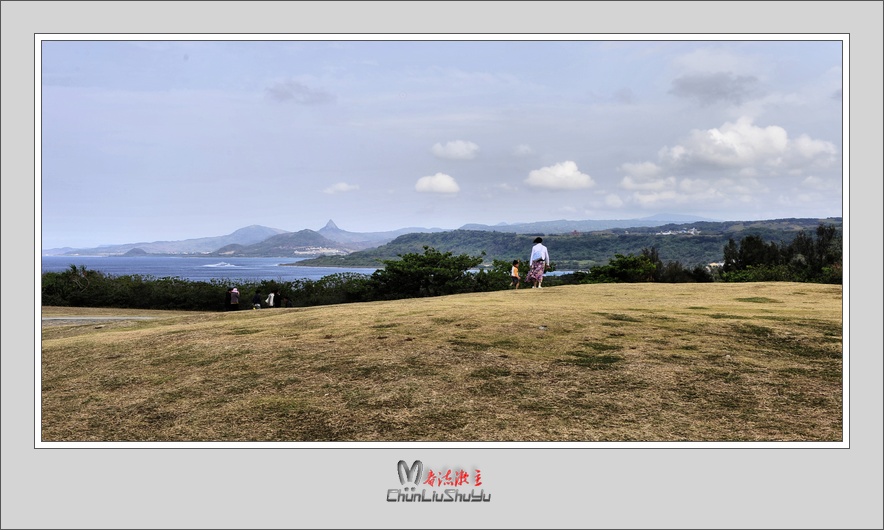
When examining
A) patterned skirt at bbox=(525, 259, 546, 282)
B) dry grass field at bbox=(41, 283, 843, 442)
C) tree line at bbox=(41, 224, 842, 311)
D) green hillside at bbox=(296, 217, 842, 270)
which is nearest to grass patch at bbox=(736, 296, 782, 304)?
dry grass field at bbox=(41, 283, 843, 442)

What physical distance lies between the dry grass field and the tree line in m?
15.4

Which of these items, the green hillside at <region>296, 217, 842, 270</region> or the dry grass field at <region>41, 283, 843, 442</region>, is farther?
the green hillside at <region>296, 217, 842, 270</region>

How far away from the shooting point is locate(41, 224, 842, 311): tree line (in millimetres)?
25156

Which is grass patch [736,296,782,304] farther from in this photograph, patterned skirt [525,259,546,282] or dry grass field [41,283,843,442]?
patterned skirt [525,259,546,282]

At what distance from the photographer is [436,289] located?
88.3 feet

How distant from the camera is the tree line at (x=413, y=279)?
2516 centimetres

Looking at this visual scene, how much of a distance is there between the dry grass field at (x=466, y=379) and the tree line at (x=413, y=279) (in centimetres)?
1539

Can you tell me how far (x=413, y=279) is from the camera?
27516mm

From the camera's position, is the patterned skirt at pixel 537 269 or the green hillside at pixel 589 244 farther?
the green hillside at pixel 589 244

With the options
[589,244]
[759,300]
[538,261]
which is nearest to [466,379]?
[759,300]

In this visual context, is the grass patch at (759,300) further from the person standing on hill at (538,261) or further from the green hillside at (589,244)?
the green hillside at (589,244)

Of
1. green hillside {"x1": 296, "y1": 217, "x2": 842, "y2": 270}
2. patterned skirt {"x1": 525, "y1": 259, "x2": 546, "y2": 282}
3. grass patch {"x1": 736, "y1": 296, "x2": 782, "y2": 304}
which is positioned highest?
green hillside {"x1": 296, "y1": 217, "x2": 842, "y2": 270}

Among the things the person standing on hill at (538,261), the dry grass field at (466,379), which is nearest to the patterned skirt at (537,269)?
the person standing on hill at (538,261)

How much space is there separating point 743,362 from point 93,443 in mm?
7329
